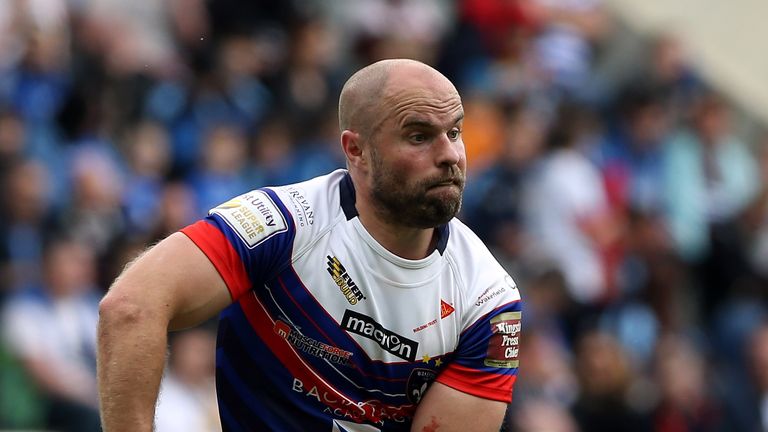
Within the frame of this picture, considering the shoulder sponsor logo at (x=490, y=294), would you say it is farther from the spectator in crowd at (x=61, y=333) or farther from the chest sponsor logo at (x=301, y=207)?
the spectator in crowd at (x=61, y=333)

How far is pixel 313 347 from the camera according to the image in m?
5.15

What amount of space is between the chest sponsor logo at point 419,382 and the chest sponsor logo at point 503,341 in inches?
8.8

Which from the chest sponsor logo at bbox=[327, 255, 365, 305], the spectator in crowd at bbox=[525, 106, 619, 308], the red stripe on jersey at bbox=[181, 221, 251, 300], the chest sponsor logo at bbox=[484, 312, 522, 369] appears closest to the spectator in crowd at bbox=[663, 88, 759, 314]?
the spectator in crowd at bbox=[525, 106, 619, 308]

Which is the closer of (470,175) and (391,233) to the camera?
(391,233)

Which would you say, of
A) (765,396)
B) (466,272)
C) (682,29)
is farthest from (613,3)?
(466,272)

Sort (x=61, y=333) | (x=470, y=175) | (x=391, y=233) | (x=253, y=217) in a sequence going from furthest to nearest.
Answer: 1. (x=470, y=175)
2. (x=61, y=333)
3. (x=391, y=233)
4. (x=253, y=217)

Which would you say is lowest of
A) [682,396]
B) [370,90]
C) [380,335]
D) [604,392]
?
[682,396]

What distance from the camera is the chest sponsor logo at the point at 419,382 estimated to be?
5.23m

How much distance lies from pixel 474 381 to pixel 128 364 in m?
1.41

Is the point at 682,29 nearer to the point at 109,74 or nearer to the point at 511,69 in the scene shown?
the point at 511,69

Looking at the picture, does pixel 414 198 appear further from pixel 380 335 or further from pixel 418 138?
pixel 380 335

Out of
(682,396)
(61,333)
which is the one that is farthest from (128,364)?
(682,396)

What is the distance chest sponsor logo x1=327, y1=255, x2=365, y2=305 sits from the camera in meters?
A: 5.14

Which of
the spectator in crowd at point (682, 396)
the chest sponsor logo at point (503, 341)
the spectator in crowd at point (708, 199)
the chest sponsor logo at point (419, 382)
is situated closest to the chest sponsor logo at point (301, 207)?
the chest sponsor logo at point (419, 382)
